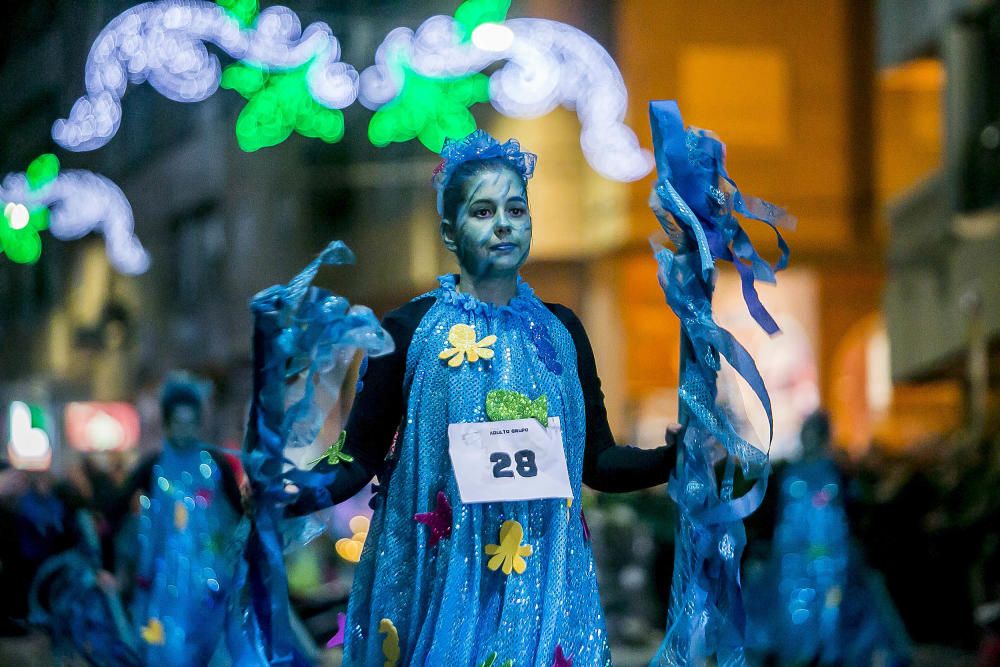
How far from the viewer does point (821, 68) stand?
26.2m

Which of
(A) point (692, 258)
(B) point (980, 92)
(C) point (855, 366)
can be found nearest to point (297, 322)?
(A) point (692, 258)

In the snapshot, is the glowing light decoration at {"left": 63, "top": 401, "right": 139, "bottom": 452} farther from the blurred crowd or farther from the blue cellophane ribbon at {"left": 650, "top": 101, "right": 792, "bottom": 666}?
the blue cellophane ribbon at {"left": 650, "top": 101, "right": 792, "bottom": 666}

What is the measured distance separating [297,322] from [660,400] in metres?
20.6

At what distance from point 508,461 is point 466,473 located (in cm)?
11

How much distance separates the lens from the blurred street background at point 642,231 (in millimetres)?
20312

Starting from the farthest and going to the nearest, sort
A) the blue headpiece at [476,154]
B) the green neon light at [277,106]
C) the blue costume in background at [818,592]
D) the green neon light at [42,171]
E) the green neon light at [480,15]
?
1. the green neon light at [480,15]
2. the green neon light at [277,106]
3. the green neon light at [42,171]
4. the blue costume in background at [818,592]
5. the blue headpiece at [476,154]

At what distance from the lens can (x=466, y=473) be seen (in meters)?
4.43

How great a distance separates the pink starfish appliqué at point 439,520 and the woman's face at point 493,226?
0.59 metres

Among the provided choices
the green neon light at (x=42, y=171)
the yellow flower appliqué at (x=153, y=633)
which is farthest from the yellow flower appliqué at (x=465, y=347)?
the green neon light at (x=42, y=171)

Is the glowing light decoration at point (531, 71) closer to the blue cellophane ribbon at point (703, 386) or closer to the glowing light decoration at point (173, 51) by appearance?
the glowing light decoration at point (173, 51)

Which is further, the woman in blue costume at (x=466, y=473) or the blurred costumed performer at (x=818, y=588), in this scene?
the blurred costumed performer at (x=818, y=588)

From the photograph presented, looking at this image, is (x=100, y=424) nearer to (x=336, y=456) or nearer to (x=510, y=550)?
(x=336, y=456)

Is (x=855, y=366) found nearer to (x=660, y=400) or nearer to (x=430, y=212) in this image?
(x=660, y=400)

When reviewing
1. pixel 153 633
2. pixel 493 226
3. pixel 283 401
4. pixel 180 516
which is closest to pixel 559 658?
pixel 283 401
